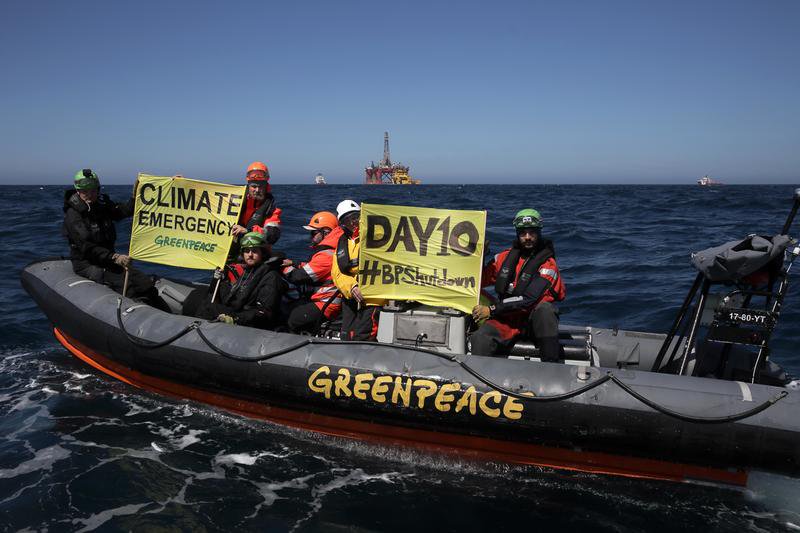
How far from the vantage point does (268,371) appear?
5977 millimetres

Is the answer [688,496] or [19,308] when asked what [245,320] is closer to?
[688,496]

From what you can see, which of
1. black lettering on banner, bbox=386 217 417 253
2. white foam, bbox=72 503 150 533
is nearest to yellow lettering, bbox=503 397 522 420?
black lettering on banner, bbox=386 217 417 253

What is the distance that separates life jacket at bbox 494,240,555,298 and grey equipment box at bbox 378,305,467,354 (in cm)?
53

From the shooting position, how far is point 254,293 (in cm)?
673

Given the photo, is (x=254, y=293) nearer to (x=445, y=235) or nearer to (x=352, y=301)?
(x=352, y=301)

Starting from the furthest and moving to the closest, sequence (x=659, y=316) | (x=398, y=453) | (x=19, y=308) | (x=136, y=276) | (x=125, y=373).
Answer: (x=19, y=308)
(x=659, y=316)
(x=136, y=276)
(x=125, y=373)
(x=398, y=453)

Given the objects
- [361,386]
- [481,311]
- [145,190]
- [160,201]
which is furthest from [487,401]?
[145,190]

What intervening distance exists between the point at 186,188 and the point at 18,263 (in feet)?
31.3

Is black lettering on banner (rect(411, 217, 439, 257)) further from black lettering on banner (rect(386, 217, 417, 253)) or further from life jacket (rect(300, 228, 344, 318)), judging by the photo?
life jacket (rect(300, 228, 344, 318))

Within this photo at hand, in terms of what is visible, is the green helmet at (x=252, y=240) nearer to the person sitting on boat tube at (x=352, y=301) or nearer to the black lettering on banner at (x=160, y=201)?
the person sitting on boat tube at (x=352, y=301)

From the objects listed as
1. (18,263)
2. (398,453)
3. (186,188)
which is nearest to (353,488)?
(398,453)

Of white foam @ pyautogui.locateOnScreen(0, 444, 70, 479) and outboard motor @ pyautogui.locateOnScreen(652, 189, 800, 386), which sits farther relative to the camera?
white foam @ pyautogui.locateOnScreen(0, 444, 70, 479)

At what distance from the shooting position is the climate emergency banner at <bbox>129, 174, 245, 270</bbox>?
7.18m

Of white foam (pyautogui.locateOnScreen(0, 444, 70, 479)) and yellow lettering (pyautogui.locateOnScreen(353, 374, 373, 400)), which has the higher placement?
yellow lettering (pyautogui.locateOnScreen(353, 374, 373, 400))
